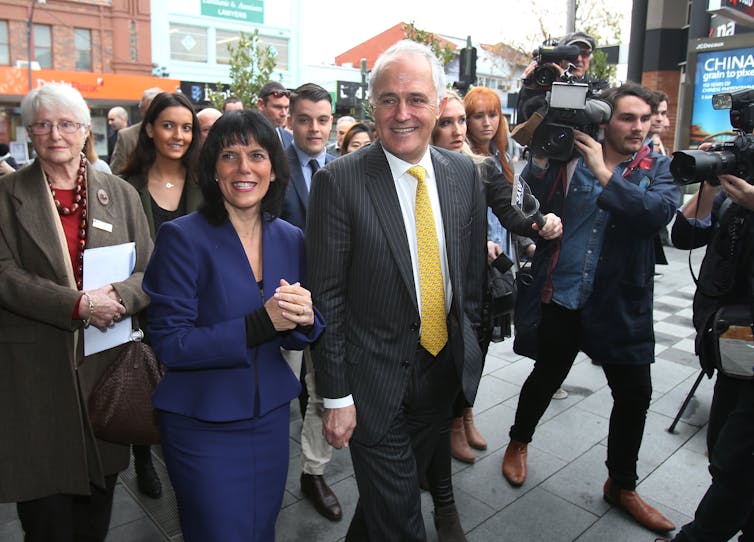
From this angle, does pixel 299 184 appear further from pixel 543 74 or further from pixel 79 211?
pixel 543 74

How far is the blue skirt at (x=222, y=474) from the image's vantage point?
6.31 ft

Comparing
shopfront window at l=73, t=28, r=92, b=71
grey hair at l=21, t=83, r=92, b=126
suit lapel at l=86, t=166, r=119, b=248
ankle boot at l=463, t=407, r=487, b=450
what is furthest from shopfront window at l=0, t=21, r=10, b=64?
ankle boot at l=463, t=407, r=487, b=450

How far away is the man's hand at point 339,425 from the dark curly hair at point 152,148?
5.99ft

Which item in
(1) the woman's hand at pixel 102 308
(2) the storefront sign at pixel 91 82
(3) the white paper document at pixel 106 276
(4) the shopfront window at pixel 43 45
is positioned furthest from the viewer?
(4) the shopfront window at pixel 43 45

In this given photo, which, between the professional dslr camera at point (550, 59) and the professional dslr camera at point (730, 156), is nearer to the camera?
the professional dslr camera at point (730, 156)

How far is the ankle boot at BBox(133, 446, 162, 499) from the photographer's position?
326cm

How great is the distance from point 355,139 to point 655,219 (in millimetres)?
2560

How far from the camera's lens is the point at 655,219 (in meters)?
2.78

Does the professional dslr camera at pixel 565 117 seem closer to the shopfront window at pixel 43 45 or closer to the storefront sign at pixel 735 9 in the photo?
the storefront sign at pixel 735 9

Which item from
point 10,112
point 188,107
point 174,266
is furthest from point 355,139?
point 10,112

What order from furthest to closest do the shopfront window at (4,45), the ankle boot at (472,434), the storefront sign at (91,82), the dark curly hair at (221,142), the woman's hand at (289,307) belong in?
the shopfront window at (4,45)
the storefront sign at (91,82)
the ankle boot at (472,434)
the dark curly hair at (221,142)
the woman's hand at (289,307)

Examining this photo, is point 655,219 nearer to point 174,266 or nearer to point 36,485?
point 174,266

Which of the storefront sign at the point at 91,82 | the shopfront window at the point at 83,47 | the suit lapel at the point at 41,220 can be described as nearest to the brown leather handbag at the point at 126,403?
the suit lapel at the point at 41,220

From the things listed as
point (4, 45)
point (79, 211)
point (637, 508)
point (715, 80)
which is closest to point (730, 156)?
point (637, 508)
